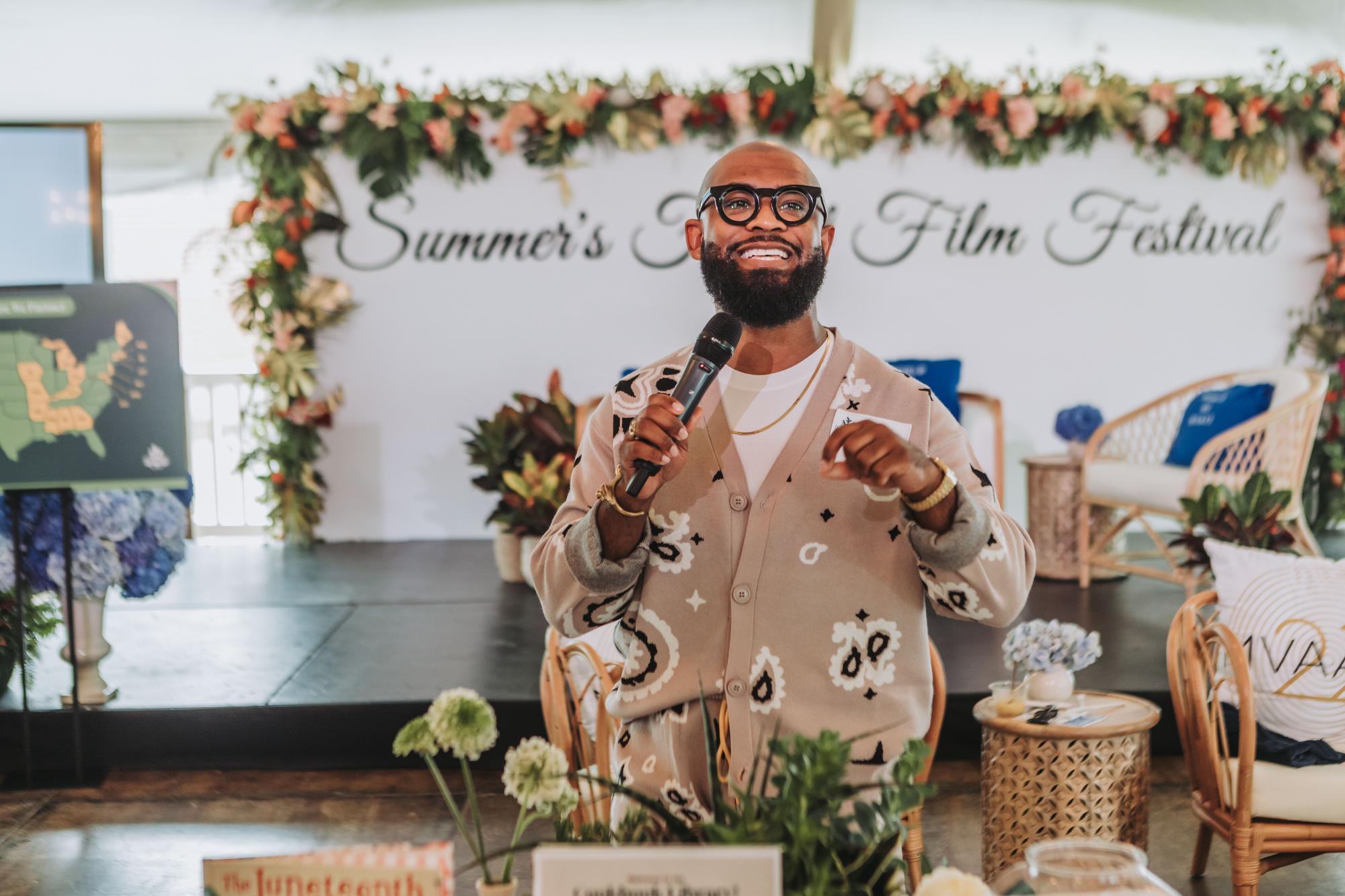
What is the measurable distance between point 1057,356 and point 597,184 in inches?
96.8

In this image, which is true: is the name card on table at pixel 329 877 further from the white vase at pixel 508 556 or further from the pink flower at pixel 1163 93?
the pink flower at pixel 1163 93

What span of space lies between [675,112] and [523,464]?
6.44 feet

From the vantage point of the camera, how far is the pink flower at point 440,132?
559cm

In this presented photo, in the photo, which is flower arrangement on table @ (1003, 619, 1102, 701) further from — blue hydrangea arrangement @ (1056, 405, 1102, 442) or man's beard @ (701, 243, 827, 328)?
blue hydrangea arrangement @ (1056, 405, 1102, 442)

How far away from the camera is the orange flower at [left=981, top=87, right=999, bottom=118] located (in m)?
5.55

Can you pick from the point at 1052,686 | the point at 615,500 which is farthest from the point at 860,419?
the point at 1052,686

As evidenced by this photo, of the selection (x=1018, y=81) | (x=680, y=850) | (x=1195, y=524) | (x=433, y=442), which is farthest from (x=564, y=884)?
(x=1018, y=81)

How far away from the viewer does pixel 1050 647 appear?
259 cm

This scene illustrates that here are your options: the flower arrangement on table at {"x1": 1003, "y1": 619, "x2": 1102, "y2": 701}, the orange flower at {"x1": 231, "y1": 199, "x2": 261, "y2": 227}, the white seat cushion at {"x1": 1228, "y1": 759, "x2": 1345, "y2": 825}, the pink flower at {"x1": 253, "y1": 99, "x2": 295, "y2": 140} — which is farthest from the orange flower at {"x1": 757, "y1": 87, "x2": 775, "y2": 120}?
the white seat cushion at {"x1": 1228, "y1": 759, "x2": 1345, "y2": 825}

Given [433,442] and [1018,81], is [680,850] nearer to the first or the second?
[433,442]

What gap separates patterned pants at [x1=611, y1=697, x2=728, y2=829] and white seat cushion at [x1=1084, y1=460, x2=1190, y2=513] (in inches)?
134

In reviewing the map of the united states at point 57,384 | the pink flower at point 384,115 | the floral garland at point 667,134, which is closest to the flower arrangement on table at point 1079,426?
the floral garland at point 667,134

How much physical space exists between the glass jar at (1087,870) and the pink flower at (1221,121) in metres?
5.48

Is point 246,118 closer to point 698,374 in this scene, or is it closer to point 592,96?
point 592,96
